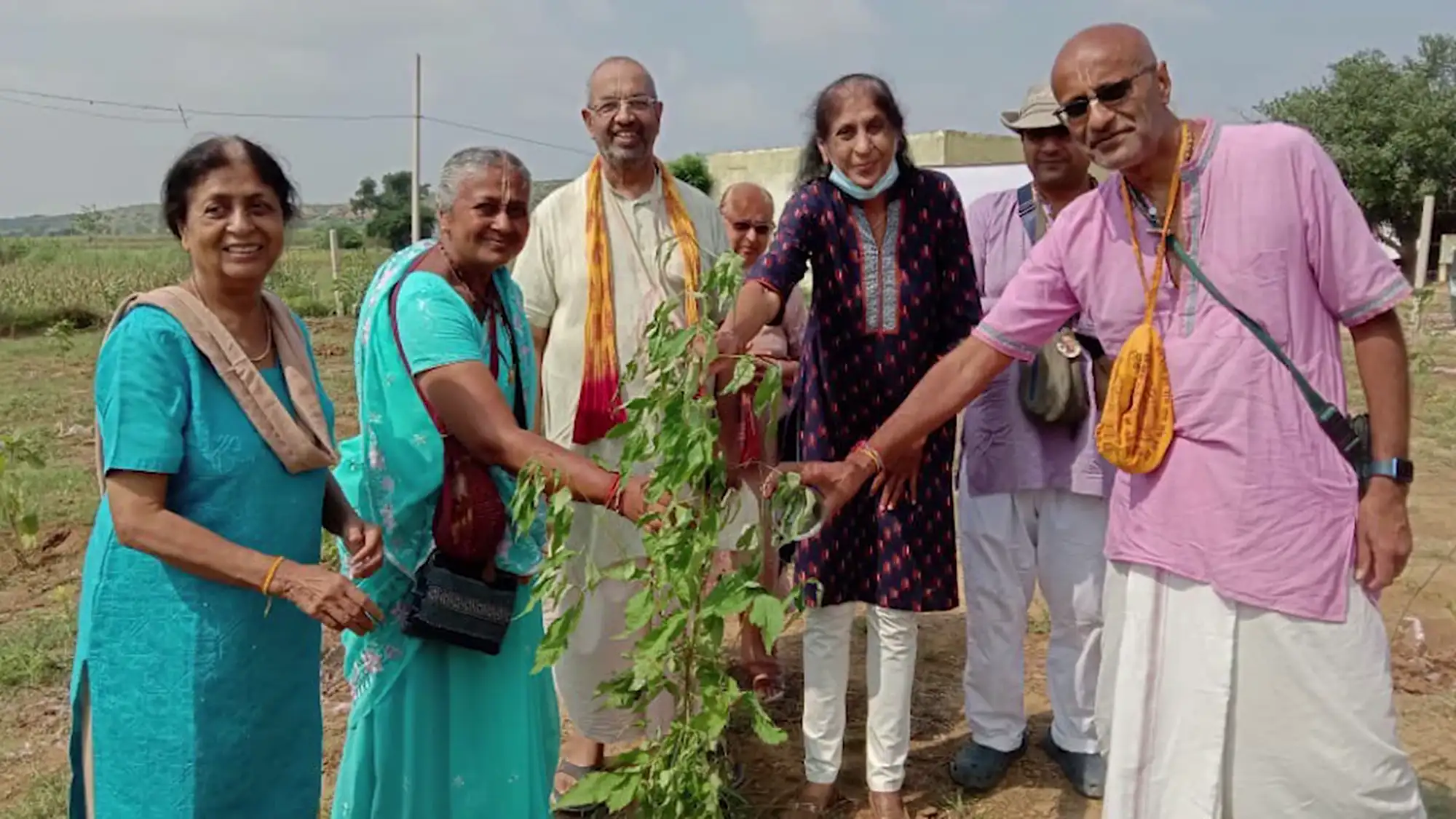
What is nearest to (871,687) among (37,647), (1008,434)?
(1008,434)

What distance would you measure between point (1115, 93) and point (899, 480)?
1341 millimetres

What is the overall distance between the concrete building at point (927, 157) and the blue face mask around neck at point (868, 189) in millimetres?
18716

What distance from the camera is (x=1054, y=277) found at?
2539 mm

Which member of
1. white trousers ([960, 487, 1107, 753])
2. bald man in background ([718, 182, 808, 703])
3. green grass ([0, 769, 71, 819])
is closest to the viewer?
green grass ([0, 769, 71, 819])

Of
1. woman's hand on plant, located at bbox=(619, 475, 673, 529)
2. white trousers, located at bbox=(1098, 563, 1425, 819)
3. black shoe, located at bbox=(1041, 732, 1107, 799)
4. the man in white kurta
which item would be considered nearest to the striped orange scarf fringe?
the man in white kurta

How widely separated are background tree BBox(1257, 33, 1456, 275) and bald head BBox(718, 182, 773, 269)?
2977cm

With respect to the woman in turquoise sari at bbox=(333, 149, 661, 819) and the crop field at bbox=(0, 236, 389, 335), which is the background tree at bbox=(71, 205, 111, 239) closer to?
the crop field at bbox=(0, 236, 389, 335)

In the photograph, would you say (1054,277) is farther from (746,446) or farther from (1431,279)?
(1431,279)

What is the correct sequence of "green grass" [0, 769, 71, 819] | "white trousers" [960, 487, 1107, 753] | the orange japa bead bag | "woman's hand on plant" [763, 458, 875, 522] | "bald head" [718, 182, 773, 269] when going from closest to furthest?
the orange japa bead bag < "woman's hand on plant" [763, 458, 875, 522] < "green grass" [0, 769, 71, 819] < "white trousers" [960, 487, 1107, 753] < "bald head" [718, 182, 773, 269]

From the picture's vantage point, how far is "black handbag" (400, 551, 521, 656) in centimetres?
253

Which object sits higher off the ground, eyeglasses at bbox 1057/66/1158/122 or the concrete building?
the concrete building

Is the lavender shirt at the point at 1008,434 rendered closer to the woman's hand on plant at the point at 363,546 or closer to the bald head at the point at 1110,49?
the bald head at the point at 1110,49

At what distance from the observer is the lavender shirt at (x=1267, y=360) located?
2.18 meters

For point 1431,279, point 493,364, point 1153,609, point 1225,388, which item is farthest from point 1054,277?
point 1431,279
